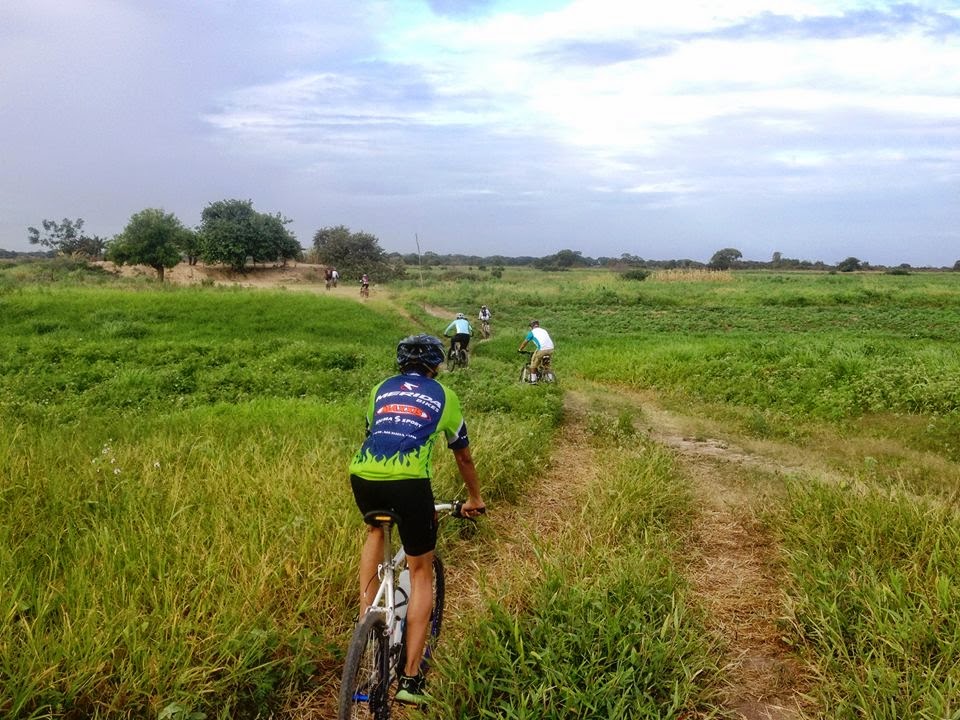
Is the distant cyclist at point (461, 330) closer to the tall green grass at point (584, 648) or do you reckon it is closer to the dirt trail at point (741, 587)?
the dirt trail at point (741, 587)

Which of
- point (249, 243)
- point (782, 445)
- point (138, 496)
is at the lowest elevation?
point (782, 445)

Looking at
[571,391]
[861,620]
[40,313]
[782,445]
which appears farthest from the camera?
[40,313]

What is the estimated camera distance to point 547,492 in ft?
24.8

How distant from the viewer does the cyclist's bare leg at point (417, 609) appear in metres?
3.53

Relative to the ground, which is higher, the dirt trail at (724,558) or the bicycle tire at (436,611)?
the bicycle tire at (436,611)

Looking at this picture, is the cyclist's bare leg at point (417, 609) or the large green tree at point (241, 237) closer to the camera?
the cyclist's bare leg at point (417, 609)

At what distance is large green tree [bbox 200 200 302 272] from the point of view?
53031 mm

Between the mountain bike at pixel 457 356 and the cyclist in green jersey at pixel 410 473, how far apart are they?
13.4 m

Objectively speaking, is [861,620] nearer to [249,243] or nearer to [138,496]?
[138,496]

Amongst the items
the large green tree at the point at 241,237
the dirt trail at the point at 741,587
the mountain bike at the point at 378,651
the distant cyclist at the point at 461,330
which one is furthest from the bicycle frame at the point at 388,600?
the large green tree at the point at 241,237

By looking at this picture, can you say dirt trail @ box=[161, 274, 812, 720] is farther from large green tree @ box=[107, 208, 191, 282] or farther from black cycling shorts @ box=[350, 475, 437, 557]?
large green tree @ box=[107, 208, 191, 282]

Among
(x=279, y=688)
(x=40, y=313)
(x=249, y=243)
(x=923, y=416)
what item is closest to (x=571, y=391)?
(x=923, y=416)

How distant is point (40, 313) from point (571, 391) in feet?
64.7

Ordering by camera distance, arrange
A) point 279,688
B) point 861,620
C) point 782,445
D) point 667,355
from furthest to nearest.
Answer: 1. point 667,355
2. point 782,445
3. point 861,620
4. point 279,688
